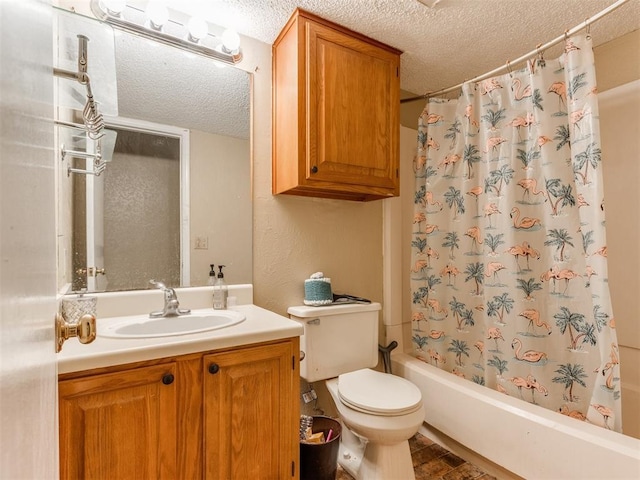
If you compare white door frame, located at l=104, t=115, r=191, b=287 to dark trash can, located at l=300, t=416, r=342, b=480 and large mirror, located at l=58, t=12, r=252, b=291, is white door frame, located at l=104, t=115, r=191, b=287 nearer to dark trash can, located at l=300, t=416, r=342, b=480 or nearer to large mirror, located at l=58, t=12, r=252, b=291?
large mirror, located at l=58, t=12, r=252, b=291

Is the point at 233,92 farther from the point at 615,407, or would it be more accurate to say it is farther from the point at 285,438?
Result: the point at 615,407

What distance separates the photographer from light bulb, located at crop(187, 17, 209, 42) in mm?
1486

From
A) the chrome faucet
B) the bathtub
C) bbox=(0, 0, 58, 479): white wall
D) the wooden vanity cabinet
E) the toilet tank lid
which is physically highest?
bbox=(0, 0, 58, 479): white wall

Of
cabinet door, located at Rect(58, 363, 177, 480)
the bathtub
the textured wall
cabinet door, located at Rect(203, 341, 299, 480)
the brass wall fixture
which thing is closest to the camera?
the brass wall fixture

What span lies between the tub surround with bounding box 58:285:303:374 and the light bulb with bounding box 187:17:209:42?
44.7 inches

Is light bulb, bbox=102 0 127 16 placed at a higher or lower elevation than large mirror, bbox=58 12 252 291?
higher

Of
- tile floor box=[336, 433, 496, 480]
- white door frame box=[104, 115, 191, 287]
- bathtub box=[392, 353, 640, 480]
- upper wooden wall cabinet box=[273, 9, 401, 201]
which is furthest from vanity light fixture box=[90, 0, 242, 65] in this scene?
tile floor box=[336, 433, 496, 480]

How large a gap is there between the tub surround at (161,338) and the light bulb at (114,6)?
1.14 metres

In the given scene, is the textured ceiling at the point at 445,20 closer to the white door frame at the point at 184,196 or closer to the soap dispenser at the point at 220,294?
the white door frame at the point at 184,196

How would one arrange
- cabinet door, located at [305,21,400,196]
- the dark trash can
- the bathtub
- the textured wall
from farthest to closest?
the textured wall → cabinet door, located at [305,21,400,196] → the dark trash can → the bathtub

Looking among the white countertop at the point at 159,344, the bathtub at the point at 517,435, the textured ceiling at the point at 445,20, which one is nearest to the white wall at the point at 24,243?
the white countertop at the point at 159,344

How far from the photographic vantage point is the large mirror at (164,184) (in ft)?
4.40

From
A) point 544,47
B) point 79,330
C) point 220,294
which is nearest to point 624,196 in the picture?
point 544,47

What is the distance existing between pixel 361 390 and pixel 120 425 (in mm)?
968
